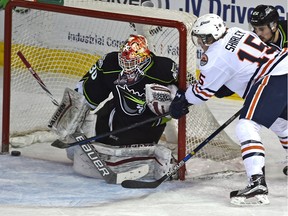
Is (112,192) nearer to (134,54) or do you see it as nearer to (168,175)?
(168,175)

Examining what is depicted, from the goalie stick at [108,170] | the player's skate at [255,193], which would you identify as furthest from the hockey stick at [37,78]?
the player's skate at [255,193]

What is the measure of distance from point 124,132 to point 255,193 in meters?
0.85

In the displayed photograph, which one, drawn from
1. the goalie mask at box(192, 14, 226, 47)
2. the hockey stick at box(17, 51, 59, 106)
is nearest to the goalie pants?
the hockey stick at box(17, 51, 59, 106)

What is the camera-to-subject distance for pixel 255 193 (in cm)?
474

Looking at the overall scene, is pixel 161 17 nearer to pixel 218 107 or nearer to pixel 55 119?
pixel 55 119

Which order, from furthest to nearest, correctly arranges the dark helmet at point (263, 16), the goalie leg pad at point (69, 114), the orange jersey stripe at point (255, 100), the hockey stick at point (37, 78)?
the hockey stick at point (37, 78), the goalie leg pad at point (69, 114), the dark helmet at point (263, 16), the orange jersey stripe at point (255, 100)

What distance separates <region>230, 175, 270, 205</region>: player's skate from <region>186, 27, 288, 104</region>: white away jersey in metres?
0.45

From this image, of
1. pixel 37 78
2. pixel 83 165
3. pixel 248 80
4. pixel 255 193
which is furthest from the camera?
pixel 37 78

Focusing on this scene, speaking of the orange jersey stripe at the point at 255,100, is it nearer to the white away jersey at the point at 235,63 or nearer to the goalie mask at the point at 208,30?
the white away jersey at the point at 235,63

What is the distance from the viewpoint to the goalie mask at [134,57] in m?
5.11

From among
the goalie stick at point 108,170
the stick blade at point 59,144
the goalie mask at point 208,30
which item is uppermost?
the goalie mask at point 208,30

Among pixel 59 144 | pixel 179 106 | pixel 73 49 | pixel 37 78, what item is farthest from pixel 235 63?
pixel 73 49

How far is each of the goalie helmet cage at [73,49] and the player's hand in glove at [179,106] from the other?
102mm

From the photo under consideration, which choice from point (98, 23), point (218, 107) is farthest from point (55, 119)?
point (218, 107)
